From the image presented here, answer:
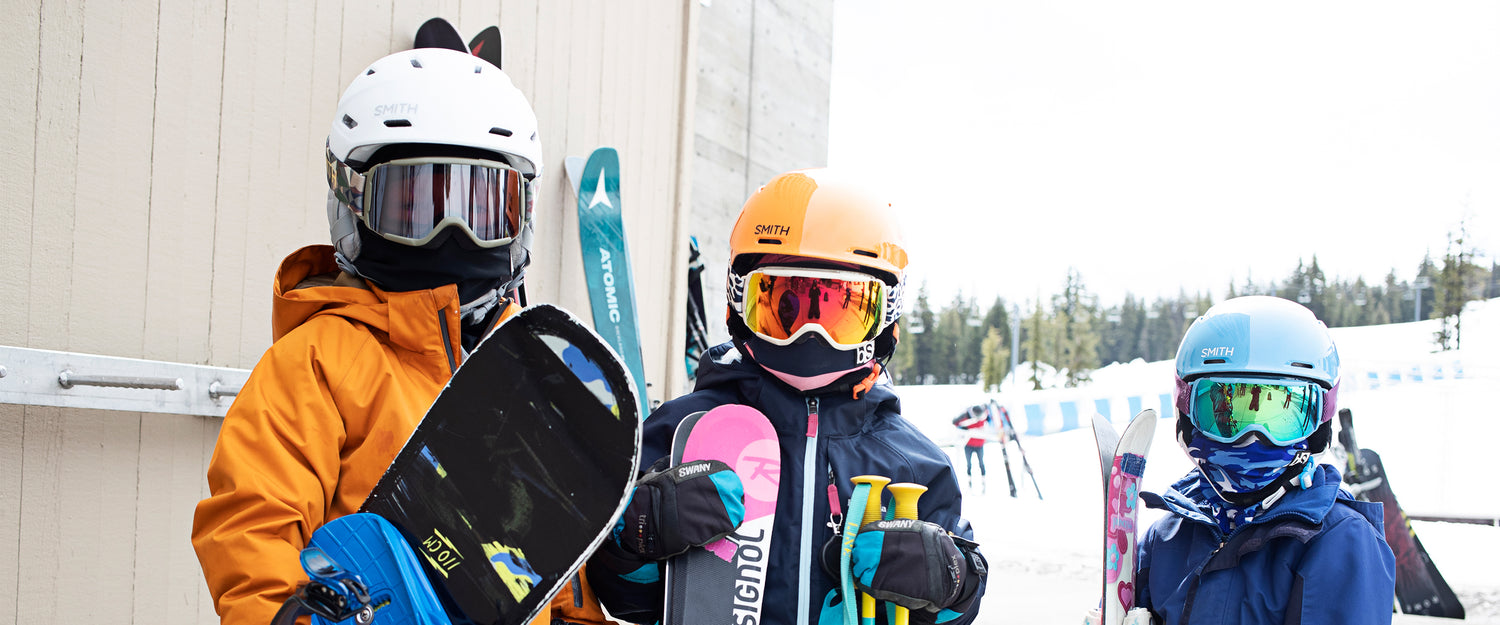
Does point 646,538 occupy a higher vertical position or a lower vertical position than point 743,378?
lower

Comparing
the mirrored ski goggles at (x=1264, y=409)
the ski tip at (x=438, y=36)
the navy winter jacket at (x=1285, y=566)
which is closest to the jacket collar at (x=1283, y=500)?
the navy winter jacket at (x=1285, y=566)

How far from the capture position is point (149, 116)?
286cm

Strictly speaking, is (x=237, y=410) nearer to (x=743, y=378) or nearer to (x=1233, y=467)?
(x=743, y=378)

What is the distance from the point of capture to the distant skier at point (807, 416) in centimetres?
174

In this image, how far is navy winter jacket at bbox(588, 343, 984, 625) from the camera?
6.08 ft

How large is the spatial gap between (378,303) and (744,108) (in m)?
9.04

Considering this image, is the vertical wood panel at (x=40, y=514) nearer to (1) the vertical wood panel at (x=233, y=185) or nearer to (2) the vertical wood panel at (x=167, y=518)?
(2) the vertical wood panel at (x=167, y=518)

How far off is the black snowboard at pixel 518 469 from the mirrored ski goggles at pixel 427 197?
12.5 inches

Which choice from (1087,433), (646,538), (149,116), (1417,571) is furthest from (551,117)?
(1087,433)

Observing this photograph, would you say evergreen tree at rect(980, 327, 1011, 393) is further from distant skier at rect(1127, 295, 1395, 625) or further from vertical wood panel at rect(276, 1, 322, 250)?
distant skier at rect(1127, 295, 1395, 625)

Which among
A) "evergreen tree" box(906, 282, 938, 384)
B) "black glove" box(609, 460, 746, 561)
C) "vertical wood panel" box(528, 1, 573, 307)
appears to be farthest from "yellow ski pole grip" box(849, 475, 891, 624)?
"evergreen tree" box(906, 282, 938, 384)

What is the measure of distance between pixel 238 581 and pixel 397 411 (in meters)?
0.33

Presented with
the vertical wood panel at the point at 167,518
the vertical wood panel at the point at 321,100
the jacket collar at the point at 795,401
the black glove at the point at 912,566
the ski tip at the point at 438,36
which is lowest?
the vertical wood panel at the point at 167,518

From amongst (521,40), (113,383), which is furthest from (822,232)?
(521,40)
